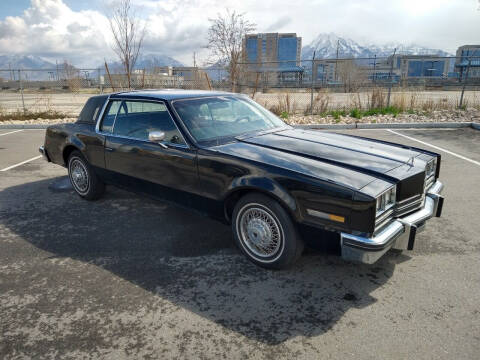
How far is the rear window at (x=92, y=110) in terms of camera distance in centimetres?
472

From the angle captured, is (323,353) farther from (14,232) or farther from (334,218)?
(14,232)

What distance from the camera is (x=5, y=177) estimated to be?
6230mm

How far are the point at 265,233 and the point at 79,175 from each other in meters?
3.18

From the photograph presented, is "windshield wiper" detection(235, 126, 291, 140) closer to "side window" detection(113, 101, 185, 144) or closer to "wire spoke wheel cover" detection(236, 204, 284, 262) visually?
"side window" detection(113, 101, 185, 144)

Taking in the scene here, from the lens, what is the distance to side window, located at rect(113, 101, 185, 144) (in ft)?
12.1

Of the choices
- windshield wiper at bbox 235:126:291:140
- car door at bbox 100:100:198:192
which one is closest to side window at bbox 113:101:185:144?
car door at bbox 100:100:198:192

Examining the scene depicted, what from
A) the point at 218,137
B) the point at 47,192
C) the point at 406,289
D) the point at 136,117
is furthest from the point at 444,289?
the point at 47,192

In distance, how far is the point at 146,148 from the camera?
3.88m

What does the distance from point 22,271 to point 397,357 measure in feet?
10.2

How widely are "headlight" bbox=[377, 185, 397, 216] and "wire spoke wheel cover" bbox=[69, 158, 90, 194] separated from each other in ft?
12.6

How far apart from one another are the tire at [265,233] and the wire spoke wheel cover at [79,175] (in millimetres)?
2676

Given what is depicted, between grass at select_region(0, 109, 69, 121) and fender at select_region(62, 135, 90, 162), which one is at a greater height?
fender at select_region(62, 135, 90, 162)

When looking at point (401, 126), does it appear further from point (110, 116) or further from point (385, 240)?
point (385, 240)

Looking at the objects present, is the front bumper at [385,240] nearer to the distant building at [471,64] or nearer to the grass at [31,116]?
the distant building at [471,64]
